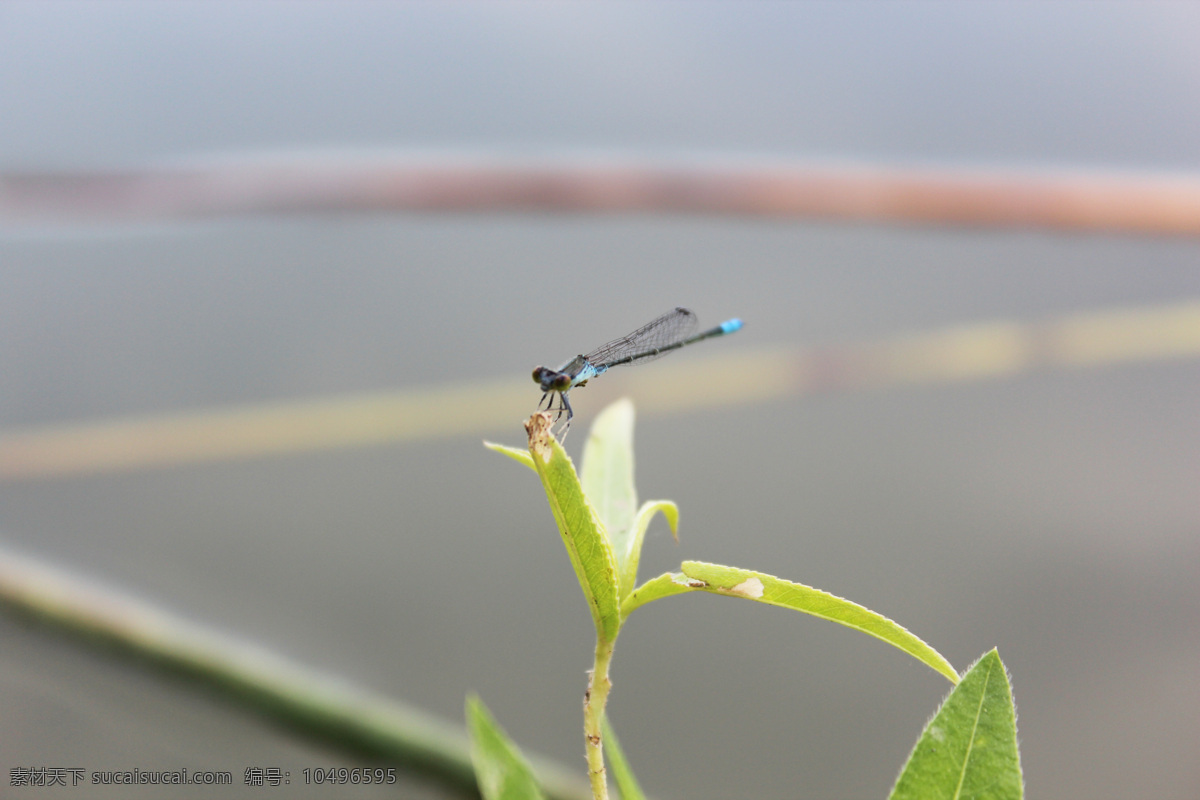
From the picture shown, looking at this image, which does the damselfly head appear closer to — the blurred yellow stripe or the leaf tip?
the leaf tip

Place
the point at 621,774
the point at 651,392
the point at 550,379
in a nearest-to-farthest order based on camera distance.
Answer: the point at 621,774
the point at 550,379
the point at 651,392

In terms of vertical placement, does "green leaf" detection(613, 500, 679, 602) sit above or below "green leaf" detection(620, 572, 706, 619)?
above

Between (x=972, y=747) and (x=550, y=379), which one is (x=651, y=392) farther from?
(x=972, y=747)

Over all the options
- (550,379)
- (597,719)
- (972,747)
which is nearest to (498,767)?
(597,719)

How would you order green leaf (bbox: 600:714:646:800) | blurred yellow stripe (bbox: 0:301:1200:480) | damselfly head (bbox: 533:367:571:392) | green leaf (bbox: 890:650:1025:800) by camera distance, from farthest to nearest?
blurred yellow stripe (bbox: 0:301:1200:480) → damselfly head (bbox: 533:367:571:392) → green leaf (bbox: 600:714:646:800) → green leaf (bbox: 890:650:1025:800)

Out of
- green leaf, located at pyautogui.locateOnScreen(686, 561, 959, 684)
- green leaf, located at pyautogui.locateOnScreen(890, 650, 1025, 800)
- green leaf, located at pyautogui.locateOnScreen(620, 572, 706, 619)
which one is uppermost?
green leaf, located at pyautogui.locateOnScreen(620, 572, 706, 619)

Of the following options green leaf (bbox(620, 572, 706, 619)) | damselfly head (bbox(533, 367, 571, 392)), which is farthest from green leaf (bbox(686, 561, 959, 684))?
damselfly head (bbox(533, 367, 571, 392))

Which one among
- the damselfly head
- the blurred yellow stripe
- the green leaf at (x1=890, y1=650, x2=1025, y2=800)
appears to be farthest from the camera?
the blurred yellow stripe
